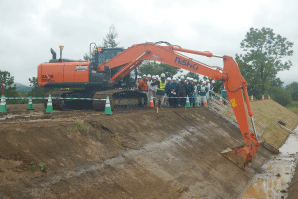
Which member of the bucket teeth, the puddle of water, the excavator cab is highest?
the excavator cab

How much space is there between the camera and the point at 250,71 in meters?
45.0

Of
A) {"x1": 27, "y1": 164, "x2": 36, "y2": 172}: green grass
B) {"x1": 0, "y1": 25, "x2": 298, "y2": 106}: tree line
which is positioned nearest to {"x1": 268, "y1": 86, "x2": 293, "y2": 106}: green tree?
{"x1": 0, "y1": 25, "x2": 298, "y2": 106}: tree line

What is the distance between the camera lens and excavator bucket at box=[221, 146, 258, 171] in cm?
918

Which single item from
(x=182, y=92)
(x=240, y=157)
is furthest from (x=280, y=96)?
(x=240, y=157)

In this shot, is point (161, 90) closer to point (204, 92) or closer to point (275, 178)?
point (204, 92)

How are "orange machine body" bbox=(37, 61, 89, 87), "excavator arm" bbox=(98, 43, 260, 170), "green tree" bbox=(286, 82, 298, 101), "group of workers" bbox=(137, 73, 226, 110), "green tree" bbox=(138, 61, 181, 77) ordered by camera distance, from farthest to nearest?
"green tree" bbox=(286, 82, 298, 101)
"green tree" bbox=(138, 61, 181, 77)
"group of workers" bbox=(137, 73, 226, 110)
"orange machine body" bbox=(37, 61, 89, 87)
"excavator arm" bbox=(98, 43, 260, 170)

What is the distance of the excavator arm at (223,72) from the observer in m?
9.12

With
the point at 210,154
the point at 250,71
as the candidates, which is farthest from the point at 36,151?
the point at 250,71

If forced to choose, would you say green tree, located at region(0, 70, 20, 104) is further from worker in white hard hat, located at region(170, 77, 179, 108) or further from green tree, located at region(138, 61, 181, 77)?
green tree, located at region(138, 61, 181, 77)

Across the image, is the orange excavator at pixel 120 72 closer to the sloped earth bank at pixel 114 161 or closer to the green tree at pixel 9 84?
the sloped earth bank at pixel 114 161

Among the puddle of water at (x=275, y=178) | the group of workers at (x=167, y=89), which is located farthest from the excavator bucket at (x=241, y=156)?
the group of workers at (x=167, y=89)

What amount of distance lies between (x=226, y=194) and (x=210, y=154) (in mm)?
2264

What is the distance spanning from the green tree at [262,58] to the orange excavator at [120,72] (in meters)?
35.6

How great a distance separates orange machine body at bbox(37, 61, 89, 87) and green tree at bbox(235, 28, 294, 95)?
37.6 m
